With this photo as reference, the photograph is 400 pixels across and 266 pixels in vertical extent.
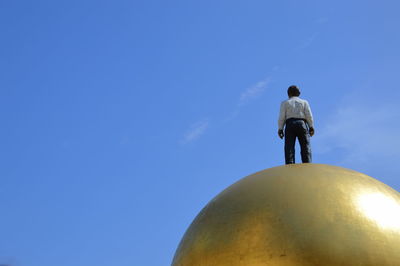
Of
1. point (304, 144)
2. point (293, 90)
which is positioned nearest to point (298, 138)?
point (304, 144)

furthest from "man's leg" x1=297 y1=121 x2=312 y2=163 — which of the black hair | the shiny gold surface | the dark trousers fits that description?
the shiny gold surface

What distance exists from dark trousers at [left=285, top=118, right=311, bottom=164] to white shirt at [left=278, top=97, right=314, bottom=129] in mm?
107

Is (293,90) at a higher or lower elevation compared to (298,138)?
higher

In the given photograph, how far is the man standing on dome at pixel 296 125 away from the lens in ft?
38.1

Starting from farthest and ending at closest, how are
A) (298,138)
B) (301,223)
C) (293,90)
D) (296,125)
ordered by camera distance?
(293,90)
(298,138)
(296,125)
(301,223)

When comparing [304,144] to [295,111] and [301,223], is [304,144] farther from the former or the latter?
[301,223]

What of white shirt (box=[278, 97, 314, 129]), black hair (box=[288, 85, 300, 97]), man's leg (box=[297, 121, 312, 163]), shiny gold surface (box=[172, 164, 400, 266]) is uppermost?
black hair (box=[288, 85, 300, 97])

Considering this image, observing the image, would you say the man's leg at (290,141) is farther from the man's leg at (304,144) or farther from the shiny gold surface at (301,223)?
the shiny gold surface at (301,223)

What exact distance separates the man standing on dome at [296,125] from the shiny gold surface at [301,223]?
194 cm

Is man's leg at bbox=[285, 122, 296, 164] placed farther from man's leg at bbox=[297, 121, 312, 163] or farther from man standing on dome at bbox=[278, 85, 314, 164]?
man's leg at bbox=[297, 121, 312, 163]

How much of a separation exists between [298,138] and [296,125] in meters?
0.31

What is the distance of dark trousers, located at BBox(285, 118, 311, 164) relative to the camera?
11.6 meters

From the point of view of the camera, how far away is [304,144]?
11.6m

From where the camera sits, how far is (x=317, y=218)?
8250 millimetres
